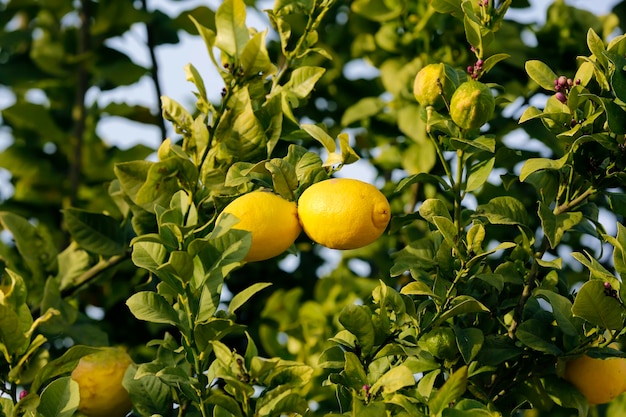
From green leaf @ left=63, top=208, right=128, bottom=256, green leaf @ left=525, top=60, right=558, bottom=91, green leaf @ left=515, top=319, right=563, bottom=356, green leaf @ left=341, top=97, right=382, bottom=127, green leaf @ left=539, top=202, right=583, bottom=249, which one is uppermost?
green leaf @ left=525, top=60, right=558, bottom=91

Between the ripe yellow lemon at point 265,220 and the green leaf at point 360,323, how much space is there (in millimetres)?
150

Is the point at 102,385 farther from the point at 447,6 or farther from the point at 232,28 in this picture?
the point at 447,6

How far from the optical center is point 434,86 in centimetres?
123

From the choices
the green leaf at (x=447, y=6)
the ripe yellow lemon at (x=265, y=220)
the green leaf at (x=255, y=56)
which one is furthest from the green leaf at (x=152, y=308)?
the green leaf at (x=447, y=6)

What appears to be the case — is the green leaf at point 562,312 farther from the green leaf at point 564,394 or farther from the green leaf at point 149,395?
the green leaf at point 149,395

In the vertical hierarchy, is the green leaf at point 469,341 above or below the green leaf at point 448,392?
below

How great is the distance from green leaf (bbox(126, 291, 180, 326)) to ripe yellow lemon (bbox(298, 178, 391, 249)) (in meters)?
0.21

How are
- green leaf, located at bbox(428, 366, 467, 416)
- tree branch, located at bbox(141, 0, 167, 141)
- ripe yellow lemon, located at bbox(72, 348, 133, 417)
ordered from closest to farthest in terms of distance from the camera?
1. green leaf, located at bbox(428, 366, 467, 416)
2. ripe yellow lemon, located at bbox(72, 348, 133, 417)
3. tree branch, located at bbox(141, 0, 167, 141)

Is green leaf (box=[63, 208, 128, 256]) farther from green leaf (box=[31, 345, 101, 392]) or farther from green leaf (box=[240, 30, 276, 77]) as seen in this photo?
green leaf (box=[240, 30, 276, 77])

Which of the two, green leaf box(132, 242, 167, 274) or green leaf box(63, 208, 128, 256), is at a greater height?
green leaf box(132, 242, 167, 274)

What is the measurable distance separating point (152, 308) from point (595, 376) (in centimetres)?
64

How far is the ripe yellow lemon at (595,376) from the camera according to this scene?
1.29 metres

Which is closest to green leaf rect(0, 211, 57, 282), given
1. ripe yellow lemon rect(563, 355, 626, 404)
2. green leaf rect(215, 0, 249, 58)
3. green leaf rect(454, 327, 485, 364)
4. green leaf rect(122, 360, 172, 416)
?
green leaf rect(122, 360, 172, 416)

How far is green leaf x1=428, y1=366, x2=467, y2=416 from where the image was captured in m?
1.03
